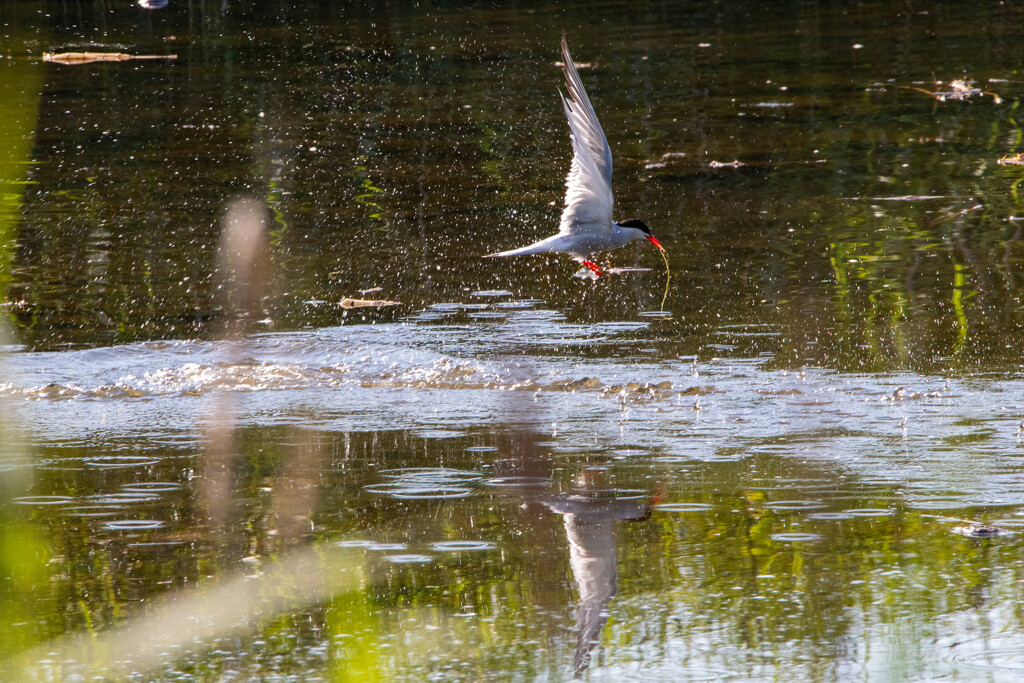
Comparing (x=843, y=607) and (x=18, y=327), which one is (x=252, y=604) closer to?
(x=843, y=607)

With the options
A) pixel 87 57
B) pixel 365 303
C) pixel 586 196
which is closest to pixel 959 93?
pixel 586 196

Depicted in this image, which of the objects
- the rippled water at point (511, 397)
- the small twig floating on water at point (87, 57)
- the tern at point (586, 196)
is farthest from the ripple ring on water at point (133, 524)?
the small twig floating on water at point (87, 57)

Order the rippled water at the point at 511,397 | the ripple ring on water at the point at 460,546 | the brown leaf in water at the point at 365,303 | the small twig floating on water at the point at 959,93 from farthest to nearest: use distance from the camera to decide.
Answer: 1. the small twig floating on water at the point at 959,93
2. the brown leaf in water at the point at 365,303
3. the ripple ring on water at the point at 460,546
4. the rippled water at the point at 511,397

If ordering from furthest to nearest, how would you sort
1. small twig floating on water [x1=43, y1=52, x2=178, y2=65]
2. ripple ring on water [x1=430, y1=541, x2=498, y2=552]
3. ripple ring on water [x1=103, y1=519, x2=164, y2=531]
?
small twig floating on water [x1=43, y1=52, x2=178, y2=65] < ripple ring on water [x1=103, y1=519, x2=164, y2=531] < ripple ring on water [x1=430, y1=541, x2=498, y2=552]

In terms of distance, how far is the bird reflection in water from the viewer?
3.63 meters

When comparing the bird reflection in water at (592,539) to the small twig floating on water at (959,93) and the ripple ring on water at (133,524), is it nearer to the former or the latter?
the ripple ring on water at (133,524)

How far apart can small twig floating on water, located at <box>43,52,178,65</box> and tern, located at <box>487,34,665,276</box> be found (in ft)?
32.3

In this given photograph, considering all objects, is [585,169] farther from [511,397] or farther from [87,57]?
[87,57]

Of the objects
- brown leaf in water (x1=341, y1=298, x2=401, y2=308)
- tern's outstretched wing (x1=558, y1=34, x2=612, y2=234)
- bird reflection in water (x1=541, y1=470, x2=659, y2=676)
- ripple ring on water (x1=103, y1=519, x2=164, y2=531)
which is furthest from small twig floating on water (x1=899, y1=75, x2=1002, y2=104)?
ripple ring on water (x1=103, y1=519, x2=164, y2=531)

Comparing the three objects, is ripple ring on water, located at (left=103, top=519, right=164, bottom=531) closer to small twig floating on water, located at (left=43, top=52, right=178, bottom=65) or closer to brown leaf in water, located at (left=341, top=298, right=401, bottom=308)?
brown leaf in water, located at (left=341, top=298, right=401, bottom=308)

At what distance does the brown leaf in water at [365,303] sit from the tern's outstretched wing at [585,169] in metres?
1.02

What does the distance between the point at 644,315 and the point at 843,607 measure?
336 cm

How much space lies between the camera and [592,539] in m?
4.19

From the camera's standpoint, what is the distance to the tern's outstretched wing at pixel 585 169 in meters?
6.58
